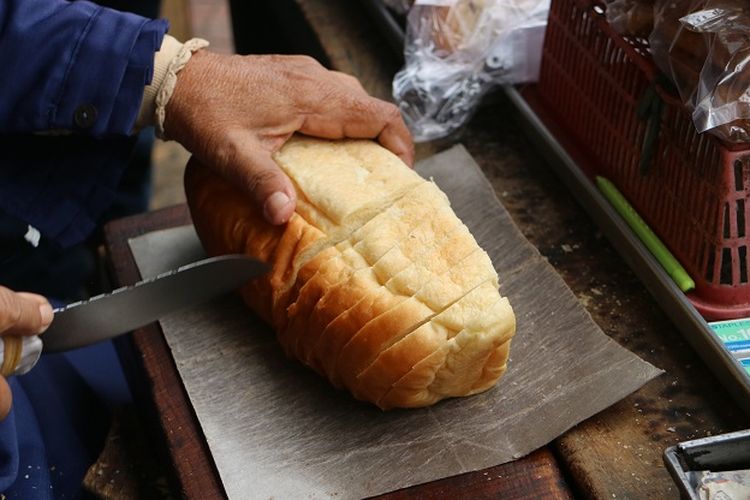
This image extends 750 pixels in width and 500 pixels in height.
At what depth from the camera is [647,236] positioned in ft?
5.16

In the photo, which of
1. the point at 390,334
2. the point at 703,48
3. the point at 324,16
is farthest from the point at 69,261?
the point at 703,48

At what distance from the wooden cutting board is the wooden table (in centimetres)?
3

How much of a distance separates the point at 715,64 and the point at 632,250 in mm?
388

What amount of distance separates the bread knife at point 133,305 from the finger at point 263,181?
0.09m

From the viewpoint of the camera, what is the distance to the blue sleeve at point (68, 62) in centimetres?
158

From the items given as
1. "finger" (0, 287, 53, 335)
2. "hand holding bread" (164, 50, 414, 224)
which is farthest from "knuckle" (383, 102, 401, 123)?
"finger" (0, 287, 53, 335)

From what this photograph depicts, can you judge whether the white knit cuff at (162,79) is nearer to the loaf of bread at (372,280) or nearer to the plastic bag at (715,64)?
the loaf of bread at (372,280)

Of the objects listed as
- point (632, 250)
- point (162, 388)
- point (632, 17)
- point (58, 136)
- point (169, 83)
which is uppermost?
point (632, 17)

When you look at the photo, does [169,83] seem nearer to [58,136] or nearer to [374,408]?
[58,136]

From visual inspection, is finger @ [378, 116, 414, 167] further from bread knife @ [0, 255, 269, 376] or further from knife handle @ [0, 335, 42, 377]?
knife handle @ [0, 335, 42, 377]

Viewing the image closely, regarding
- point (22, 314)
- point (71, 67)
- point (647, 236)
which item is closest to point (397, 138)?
point (647, 236)

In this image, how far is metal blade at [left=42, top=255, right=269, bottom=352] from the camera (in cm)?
138

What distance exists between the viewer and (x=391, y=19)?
2162 millimetres

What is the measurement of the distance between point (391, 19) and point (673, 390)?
117 cm
